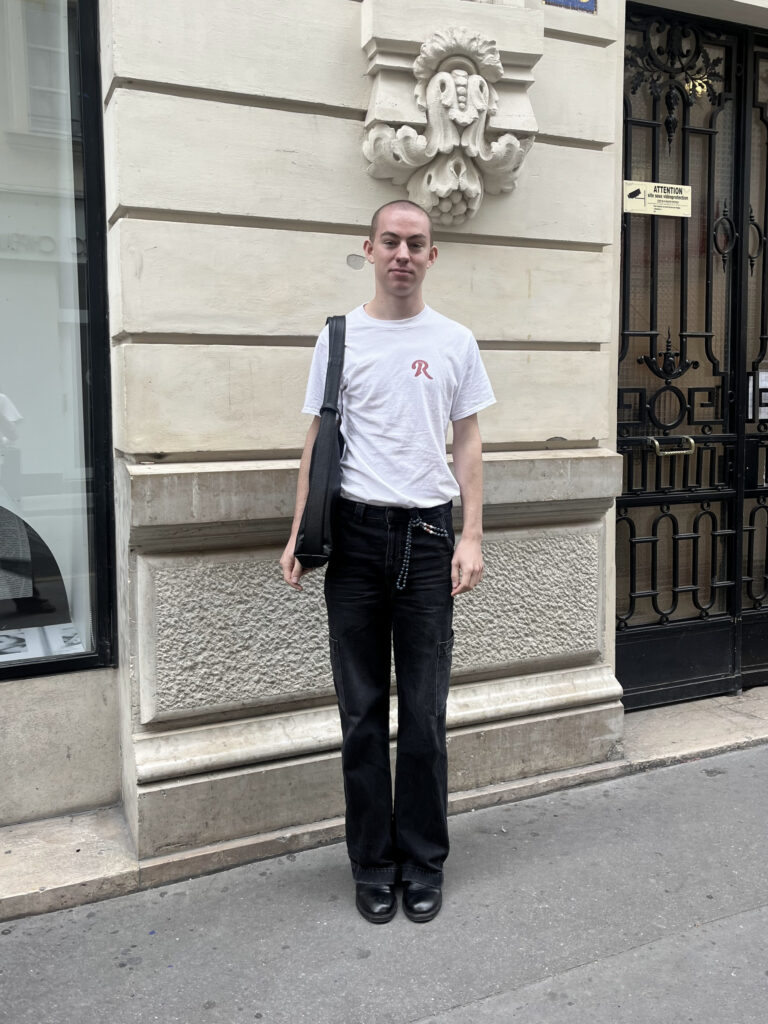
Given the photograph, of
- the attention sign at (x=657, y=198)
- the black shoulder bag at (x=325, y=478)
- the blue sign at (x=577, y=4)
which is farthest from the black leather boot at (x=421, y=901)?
the blue sign at (x=577, y=4)

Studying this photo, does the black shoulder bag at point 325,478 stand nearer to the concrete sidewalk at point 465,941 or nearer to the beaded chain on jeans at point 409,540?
the beaded chain on jeans at point 409,540

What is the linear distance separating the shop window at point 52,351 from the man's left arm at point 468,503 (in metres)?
1.41

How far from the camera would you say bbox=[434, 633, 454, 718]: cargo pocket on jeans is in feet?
10.2

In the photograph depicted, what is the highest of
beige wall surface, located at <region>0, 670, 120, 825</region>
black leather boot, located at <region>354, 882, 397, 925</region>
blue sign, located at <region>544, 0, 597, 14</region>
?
blue sign, located at <region>544, 0, 597, 14</region>

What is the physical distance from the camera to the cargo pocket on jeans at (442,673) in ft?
10.2

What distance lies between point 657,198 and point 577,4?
1075 mm

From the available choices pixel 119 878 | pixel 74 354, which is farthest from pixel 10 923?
pixel 74 354

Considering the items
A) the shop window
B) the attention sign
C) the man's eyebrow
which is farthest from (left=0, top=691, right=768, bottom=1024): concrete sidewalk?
the attention sign

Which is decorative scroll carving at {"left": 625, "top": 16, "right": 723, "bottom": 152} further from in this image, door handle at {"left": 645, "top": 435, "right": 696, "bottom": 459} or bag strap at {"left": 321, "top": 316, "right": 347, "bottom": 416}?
bag strap at {"left": 321, "top": 316, "right": 347, "bottom": 416}

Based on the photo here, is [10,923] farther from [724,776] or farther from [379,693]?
[724,776]

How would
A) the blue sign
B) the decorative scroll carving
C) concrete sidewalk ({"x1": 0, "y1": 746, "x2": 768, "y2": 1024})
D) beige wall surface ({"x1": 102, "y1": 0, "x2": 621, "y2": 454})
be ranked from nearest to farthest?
concrete sidewalk ({"x1": 0, "y1": 746, "x2": 768, "y2": 1024})
beige wall surface ({"x1": 102, "y1": 0, "x2": 621, "y2": 454})
the blue sign
the decorative scroll carving

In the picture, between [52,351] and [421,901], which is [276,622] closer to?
[421,901]

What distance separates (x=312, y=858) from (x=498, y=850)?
692 mm

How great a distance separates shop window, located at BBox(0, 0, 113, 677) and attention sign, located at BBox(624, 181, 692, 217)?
2523 millimetres
